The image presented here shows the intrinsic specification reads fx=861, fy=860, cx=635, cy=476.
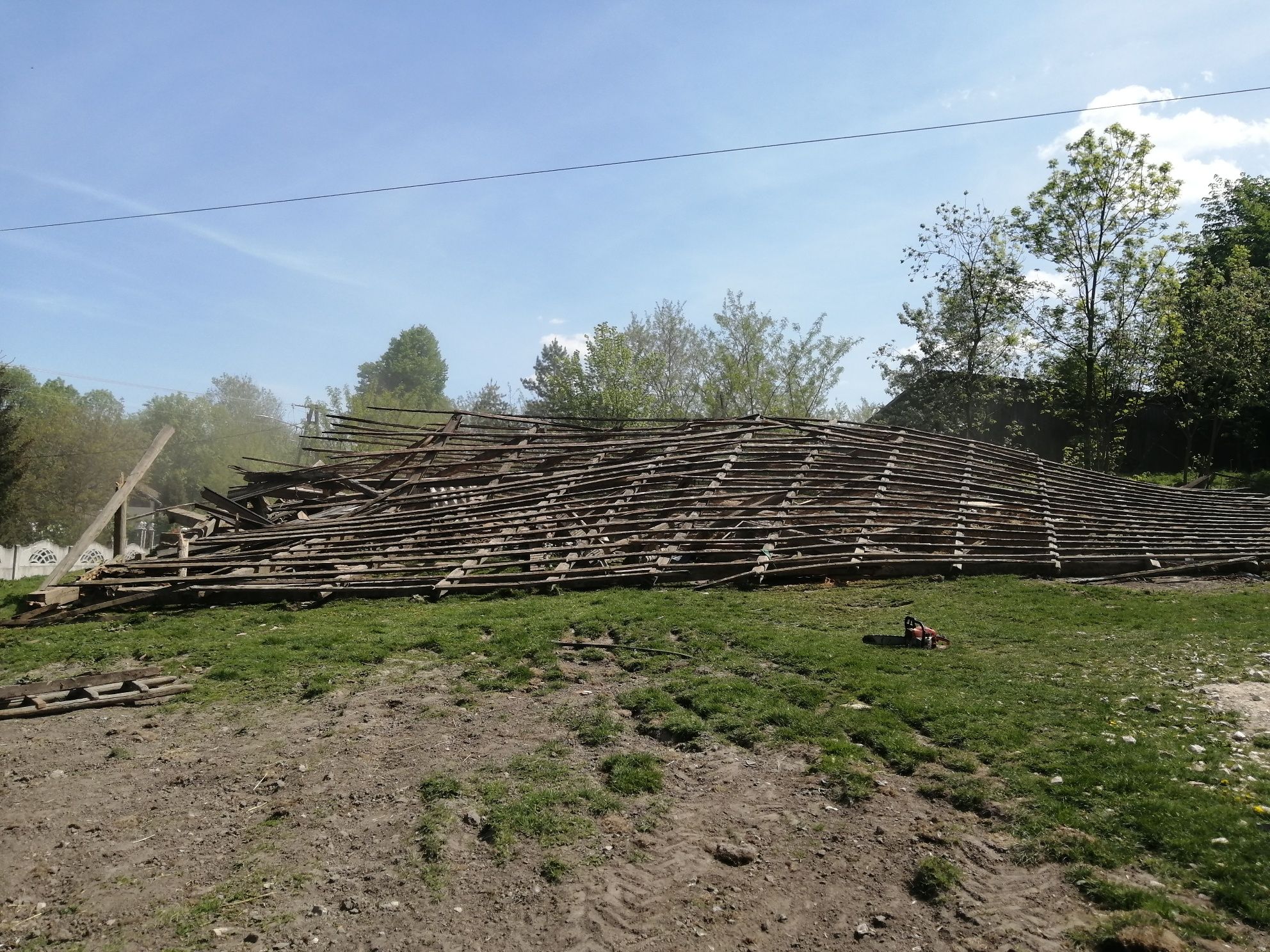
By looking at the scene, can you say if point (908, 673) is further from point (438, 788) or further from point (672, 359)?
point (672, 359)

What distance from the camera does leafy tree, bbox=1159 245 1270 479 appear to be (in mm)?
20219

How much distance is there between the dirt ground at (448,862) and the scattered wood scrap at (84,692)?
822mm

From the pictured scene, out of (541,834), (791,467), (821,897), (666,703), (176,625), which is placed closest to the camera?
(821,897)

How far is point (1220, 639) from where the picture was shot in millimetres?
6488

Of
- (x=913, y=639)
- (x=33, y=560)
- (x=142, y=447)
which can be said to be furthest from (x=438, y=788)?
(x=142, y=447)

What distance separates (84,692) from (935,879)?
567 centimetres

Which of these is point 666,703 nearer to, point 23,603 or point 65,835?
point 65,835

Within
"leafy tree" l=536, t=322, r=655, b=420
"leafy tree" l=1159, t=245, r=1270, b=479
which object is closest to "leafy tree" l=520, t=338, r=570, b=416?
"leafy tree" l=536, t=322, r=655, b=420

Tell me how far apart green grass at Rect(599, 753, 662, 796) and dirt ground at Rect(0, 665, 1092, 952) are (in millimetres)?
79

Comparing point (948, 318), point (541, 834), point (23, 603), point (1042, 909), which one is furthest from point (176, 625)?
point (948, 318)

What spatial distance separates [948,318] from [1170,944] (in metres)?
21.6

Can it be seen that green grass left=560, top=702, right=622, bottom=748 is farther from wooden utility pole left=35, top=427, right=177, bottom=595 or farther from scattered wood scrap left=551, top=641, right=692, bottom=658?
wooden utility pole left=35, top=427, right=177, bottom=595

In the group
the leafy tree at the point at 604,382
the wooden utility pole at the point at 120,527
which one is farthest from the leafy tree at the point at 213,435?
the wooden utility pole at the point at 120,527

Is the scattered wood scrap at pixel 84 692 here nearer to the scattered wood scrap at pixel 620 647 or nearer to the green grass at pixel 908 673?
the green grass at pixel 908 673
